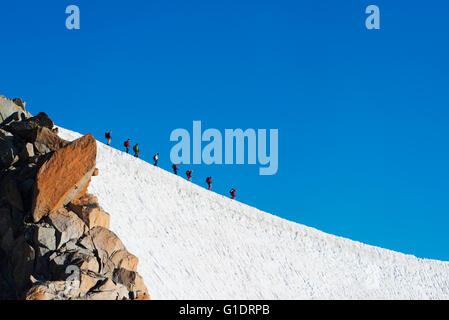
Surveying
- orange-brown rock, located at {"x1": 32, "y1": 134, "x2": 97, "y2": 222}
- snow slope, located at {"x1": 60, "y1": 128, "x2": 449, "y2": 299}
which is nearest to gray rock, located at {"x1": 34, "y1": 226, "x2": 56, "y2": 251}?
orange-brown rock, located at {"x1": 32, "y1": 134, "x2": 97, "y2": 222}

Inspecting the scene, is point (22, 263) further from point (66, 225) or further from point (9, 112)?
point (9, 112)

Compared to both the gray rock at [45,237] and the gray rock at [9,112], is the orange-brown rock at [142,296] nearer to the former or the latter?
the gray rock at [45,237]

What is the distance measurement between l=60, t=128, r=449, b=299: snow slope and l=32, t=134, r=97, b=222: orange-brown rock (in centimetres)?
740

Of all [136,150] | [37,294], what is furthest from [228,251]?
[37,294]

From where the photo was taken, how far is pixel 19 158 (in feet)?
93.1

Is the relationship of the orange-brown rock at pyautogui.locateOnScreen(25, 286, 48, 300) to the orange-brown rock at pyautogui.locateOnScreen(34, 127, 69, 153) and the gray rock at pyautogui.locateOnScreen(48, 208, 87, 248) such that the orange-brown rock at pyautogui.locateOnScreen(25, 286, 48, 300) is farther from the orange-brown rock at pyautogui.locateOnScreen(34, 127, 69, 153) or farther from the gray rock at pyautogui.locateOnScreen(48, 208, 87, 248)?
the orange-brown rock at pyautogui.locateOnScreen(34, 127, 69, 153)

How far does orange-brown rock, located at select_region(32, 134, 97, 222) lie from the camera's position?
26109mm

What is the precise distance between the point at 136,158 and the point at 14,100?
41.0 ft

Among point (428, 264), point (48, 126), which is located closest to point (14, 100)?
point (48, 126)

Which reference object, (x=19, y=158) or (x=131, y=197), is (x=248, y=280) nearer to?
(x=131, y=197)

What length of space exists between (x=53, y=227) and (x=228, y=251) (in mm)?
15537

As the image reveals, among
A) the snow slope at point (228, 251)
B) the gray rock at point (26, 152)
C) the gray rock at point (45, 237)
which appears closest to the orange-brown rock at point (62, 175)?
the gray rock at point (45, 237)

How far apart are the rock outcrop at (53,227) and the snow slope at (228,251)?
208 inches
